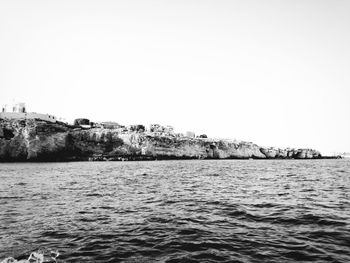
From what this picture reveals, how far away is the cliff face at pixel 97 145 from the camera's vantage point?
3108 inches

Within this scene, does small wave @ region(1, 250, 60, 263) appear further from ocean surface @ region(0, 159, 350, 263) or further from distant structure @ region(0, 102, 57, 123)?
distant structure @ region(0, 102, 57, 123)

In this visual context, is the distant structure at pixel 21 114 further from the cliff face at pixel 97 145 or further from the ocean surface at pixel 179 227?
the ocean surface at pixel 179 227

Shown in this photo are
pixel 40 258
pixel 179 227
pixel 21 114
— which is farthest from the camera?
pixel 21 114

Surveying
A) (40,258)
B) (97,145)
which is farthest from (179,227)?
(97,145)

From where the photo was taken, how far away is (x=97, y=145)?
3831 inches

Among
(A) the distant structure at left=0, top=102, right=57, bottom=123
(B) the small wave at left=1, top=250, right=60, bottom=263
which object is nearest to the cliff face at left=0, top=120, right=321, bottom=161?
(A) the distant structure at left=0, top=102, right=57, bottom=123

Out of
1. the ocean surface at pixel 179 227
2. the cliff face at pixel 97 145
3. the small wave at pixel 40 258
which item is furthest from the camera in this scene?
the cliff face at pixel 97 145

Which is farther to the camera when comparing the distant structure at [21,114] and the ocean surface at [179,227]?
the distant structure at [21,114]

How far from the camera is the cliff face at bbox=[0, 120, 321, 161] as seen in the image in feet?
259

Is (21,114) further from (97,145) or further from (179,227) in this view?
(179,227)

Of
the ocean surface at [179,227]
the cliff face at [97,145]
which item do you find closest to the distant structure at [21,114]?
the cliff face at [97,145]

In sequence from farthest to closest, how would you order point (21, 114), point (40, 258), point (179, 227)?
point (21, 114) → point (179, 227) → point (40, 258)

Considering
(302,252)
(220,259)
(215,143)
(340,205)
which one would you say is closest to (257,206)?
(340,205)

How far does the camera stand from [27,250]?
9516mm
